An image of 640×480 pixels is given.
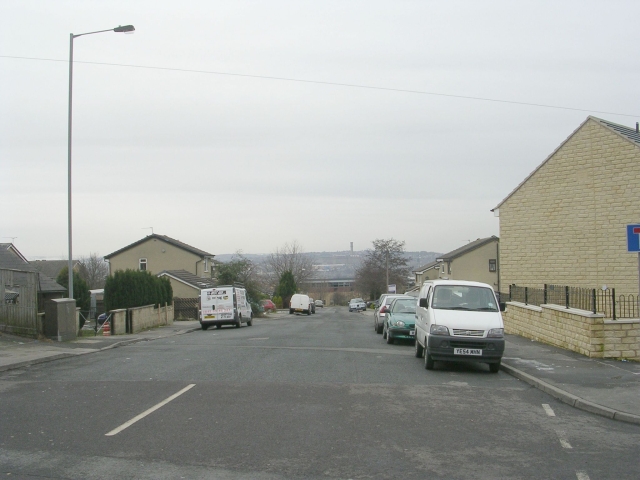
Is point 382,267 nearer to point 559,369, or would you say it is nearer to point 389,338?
point 389,338

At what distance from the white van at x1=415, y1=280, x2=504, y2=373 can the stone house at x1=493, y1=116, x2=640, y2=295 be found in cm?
1445

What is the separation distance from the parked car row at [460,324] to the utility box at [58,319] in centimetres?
1099

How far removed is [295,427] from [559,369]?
→ 24.3ft

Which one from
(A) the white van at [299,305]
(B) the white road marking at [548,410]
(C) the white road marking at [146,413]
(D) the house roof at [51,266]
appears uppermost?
(D) the house roof at [51,266]

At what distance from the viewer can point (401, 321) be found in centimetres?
2030

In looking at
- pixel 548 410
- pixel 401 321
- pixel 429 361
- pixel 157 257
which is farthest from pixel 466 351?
pixel 157 257

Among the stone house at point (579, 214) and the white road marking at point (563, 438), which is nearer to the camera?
the white road marking at point (563, 438)

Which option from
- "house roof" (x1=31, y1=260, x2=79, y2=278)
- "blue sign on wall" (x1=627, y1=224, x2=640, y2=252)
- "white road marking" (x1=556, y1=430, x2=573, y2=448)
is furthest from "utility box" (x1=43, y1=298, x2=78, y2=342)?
"house roof" (x1=31, y1=260, x2=79, y2=278)

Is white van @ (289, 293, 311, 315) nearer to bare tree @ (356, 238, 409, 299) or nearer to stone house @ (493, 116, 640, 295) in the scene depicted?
bare tree @ (356, 238, 409, 299)

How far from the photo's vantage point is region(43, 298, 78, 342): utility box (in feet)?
63.0

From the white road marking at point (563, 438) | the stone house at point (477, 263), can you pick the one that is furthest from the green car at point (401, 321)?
the stone house at point (477, 263)

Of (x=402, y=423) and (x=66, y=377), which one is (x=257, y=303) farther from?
(x=402, y=423)

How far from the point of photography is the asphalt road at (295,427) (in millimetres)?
6391

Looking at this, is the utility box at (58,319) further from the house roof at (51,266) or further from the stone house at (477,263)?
the house roof at (51,266)
